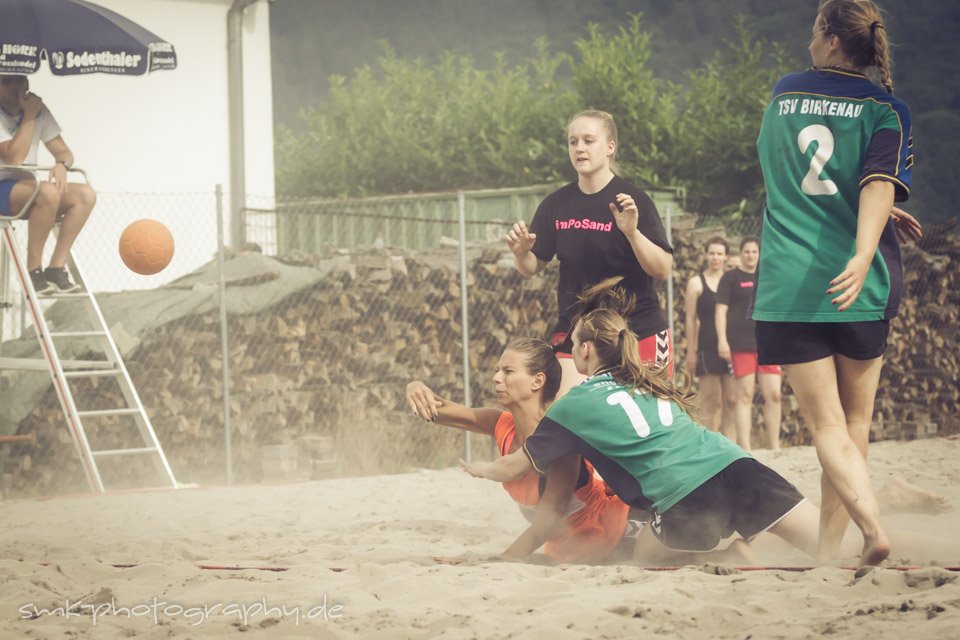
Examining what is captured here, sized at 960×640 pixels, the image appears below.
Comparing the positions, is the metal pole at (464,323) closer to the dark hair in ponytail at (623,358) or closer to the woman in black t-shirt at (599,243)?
the woman in black t-shirt at (599,243)

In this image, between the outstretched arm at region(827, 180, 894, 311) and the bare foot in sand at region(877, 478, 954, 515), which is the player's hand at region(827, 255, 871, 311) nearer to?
the outstretched arm at region(827, 180, 894, 311)

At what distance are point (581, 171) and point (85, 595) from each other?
282cm

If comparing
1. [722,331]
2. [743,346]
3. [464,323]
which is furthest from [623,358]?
[743,346]

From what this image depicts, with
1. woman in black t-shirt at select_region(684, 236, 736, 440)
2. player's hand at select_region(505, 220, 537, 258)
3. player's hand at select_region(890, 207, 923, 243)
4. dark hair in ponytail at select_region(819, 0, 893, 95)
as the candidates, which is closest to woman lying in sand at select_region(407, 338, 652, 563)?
player's hand at select_region(505, 220, 537, 258)

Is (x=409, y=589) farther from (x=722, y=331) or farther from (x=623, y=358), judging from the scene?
(x=722, y=331)

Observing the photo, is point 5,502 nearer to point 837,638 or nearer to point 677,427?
point 677,427

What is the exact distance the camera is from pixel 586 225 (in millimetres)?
5090

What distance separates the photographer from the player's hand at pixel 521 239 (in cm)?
502

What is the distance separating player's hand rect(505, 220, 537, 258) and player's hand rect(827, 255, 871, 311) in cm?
176

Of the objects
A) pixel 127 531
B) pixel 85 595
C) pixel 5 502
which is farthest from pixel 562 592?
pixel 5 502

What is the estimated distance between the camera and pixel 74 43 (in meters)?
7.93

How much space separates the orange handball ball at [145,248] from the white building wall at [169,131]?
411cm

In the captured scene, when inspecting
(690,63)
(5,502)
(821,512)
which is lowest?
(5,502)

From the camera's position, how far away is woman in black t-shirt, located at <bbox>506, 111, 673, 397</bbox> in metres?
5.01
